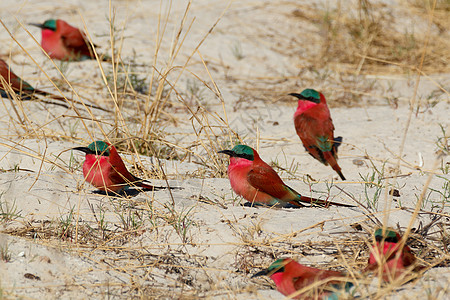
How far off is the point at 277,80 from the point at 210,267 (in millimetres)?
3830

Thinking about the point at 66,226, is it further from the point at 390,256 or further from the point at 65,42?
the point at 65,42

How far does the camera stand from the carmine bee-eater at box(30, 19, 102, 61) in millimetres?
5934

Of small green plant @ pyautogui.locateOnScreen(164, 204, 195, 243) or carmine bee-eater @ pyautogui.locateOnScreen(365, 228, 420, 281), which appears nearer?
carmine bee-eater @ pyautogui.locateOnScreen(365, 228, 420, 281)

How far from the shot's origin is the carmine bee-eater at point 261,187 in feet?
10.4

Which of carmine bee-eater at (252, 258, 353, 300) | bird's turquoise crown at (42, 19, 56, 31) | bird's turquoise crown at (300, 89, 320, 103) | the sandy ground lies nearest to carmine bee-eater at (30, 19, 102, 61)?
bird's turquoise crown at (42, 19, 56, 31)

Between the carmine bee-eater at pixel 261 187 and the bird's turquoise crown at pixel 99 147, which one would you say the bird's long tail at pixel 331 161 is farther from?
the bird's turquoise crown at pixel 99 147

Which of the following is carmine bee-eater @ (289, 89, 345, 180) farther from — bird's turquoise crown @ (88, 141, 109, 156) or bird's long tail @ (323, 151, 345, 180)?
bird's turquoise crown @ (88, 141, 109, 156)

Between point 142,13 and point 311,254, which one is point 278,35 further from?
point 311,254

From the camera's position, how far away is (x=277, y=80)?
6.18 metres

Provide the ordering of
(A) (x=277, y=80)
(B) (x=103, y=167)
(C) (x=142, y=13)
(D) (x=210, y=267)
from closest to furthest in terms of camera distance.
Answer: (D) (x=210, y=267) → (B) (x=103, y=167) → (A) (x=277, y=80) → (C) (x=142, y=13)

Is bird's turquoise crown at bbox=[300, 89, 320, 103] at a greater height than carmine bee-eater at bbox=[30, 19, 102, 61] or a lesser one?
lesser

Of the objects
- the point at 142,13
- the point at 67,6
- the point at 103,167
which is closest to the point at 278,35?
the point at 142,13

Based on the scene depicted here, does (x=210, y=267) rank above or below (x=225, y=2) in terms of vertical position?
below

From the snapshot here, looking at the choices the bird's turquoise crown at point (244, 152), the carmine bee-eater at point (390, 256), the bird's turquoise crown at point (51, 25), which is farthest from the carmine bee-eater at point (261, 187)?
the bird's turquoise crown at point (51, 25)
